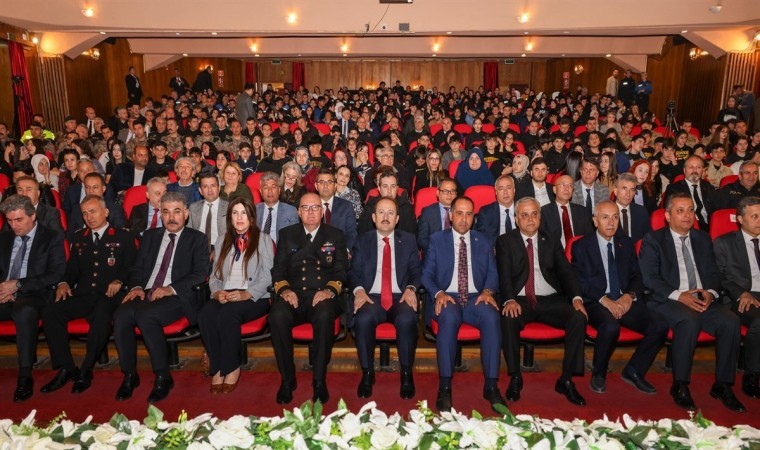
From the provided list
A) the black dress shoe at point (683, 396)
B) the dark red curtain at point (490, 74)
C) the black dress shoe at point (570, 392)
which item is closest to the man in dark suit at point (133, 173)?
the black dress shoe at point (570, 392)

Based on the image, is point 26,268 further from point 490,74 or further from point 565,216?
point 490,74

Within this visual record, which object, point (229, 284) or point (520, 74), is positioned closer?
point (229, 284)

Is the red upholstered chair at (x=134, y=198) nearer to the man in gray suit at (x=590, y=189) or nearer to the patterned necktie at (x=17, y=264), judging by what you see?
the patterned necktie at (x=17, y=264)

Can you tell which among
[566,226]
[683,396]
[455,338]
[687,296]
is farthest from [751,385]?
[455,338]

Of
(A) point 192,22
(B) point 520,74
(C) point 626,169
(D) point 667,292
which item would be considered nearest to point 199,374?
(D) point 667,292

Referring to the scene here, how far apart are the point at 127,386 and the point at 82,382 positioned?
0.32 metres

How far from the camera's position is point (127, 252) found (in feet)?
12.3

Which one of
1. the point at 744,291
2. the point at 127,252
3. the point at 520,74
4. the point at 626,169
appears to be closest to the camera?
the point at 744,291

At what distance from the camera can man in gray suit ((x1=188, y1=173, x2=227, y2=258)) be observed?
13.8ft

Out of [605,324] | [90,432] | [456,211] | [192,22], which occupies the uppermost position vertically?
[192,22]

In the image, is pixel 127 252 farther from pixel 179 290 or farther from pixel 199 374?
pixel 199 374

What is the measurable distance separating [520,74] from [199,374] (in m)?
18.3

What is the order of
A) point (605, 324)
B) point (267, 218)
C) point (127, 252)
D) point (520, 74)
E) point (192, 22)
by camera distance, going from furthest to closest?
1. point (520, 74)
2. point (192, 22)
3. point (267, 218)
4. point (127, 252)
5. point (605, 324)

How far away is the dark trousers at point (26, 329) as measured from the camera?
3.26m
